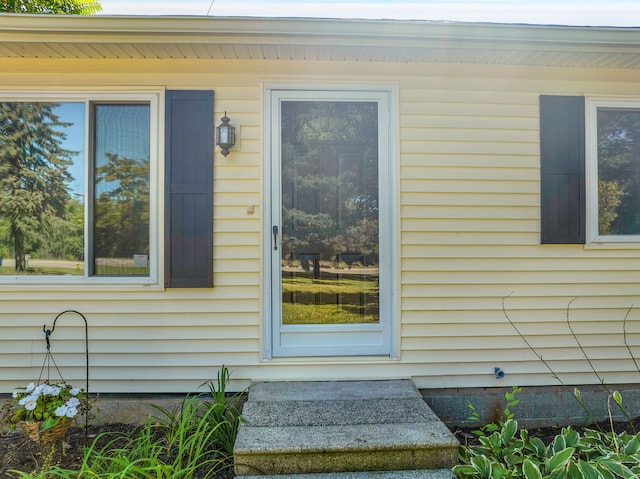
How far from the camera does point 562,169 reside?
292 cm

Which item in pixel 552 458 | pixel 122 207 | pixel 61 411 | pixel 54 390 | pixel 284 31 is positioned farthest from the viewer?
pixel 122 207

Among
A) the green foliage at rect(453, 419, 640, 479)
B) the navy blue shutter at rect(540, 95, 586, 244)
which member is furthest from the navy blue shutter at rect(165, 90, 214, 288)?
the navy blue shutter at rect(540, 95, 586, 244)

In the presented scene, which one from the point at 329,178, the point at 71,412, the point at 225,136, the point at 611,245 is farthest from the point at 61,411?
the point at 611,245

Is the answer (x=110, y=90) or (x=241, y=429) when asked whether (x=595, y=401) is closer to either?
(x=241, y=429)

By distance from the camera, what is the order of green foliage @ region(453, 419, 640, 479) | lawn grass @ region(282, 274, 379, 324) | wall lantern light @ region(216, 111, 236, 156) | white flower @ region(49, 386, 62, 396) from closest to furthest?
green foliage @ region(453, 419, 640, 479) < white flower @ region(49, 386, 62, 396) < wall lantern light @ region(216, 111, 236, 156) < lawn grass @ region(282, 274, 379, 324)

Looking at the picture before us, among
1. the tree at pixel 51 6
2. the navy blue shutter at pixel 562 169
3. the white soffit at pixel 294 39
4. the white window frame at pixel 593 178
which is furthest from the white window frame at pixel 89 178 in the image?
the tree at pixel 51 6

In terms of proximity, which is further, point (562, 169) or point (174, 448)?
point (562, 169)

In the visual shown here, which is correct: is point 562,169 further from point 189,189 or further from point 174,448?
point 174,448

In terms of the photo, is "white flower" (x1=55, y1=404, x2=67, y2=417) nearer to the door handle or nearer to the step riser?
the step riser

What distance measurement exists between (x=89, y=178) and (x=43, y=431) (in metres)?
1.61

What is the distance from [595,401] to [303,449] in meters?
2.35

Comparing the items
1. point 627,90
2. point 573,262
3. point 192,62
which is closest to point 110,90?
point 192,62

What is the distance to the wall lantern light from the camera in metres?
2.74

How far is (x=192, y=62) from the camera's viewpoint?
9.23 ft
